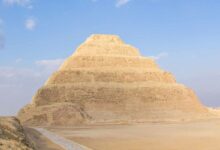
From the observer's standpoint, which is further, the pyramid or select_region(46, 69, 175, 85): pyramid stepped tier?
select_region(46, 69, 175, 85): pyramid stepped tier

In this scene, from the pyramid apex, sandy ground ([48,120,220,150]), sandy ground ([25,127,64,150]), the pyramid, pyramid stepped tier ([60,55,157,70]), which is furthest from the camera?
the pyramid apex

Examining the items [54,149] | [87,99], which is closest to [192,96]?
[87,99]

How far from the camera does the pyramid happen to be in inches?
2473

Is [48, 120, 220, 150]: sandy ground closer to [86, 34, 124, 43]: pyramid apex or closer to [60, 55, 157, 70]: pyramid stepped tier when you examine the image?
[60, 55, 157, 70]: pyramid stepped tier

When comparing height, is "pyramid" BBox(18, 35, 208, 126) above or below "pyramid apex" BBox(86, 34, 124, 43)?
below

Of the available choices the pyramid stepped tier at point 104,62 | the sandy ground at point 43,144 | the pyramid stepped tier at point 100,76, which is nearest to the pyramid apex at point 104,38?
the pyramid stepped tier at point 104,62

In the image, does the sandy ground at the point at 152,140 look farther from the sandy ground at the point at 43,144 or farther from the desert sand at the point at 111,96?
the desert sand at the point at 111,96

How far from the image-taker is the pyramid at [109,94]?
62812 millimetres

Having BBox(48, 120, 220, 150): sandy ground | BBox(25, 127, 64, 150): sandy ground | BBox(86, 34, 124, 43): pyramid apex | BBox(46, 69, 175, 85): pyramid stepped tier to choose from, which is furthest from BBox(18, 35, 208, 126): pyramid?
BBox(25, 127, 64, 150): sandy ground

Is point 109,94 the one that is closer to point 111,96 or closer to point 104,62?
point 111,96

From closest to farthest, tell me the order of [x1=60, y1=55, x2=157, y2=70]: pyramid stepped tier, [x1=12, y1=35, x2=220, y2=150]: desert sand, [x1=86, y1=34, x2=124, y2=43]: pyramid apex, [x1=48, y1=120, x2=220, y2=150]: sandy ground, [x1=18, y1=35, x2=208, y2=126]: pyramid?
[x1=48, y1=120, x2=220, y2=150]: sandy ground → [x1=12, y1=35, x2=220, y2=150]: desert sand → [x1=18, y1=35, x2=208, y2=126]: pyramid → [x1=60, y1=55, x2=157, y2=70]: pyramid stepped tier → [x1=86, y1=34, x2=124, y2=43]: pyramid apex

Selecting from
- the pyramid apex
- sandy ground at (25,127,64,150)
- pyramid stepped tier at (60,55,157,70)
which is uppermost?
the pyramid apex

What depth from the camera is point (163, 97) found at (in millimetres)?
68750

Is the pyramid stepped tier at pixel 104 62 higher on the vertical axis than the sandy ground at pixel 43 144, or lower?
higher
